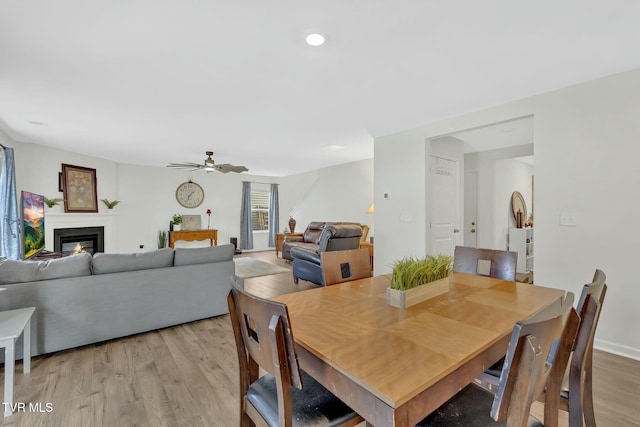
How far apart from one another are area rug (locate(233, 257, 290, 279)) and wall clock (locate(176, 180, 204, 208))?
2307mm

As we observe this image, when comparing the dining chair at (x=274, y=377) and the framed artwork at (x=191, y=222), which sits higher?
the framed artwork at (x=191, y=222)

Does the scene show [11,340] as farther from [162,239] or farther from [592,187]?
[162,239]

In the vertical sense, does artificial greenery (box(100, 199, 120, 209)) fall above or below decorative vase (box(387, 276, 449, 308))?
above

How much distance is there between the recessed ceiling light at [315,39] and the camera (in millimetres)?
1888

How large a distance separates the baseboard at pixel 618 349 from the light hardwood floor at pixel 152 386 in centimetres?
7

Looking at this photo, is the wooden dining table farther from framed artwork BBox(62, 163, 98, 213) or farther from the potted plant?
the potted plant

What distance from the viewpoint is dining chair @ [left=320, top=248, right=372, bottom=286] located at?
5.86 ft

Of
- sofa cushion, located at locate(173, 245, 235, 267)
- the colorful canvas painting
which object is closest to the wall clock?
the colorful canvas painting

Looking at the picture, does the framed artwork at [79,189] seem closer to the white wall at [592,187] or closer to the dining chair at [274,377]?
the dining chair at [274,377]

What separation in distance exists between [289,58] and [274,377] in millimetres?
2101

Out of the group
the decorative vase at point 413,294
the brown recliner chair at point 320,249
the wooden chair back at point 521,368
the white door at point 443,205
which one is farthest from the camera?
the brown recliner chair at point 320,249

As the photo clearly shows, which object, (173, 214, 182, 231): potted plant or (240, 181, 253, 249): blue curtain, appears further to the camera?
(240, 181, 253, 249): blue curtain

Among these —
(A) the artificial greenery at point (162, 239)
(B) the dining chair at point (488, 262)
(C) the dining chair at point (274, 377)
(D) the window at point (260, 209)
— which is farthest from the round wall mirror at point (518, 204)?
(A) the artificial greenery at point (162, 239)

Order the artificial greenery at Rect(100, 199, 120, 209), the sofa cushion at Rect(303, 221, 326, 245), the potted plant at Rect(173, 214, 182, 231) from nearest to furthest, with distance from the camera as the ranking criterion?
1. the artificial greenery at Rect(100, 199, 120, 209)
2. the sofa cushion at Rect(303, 221, 326, 245)
3. the potted plant at Rect(173, 214, 182, 231)
